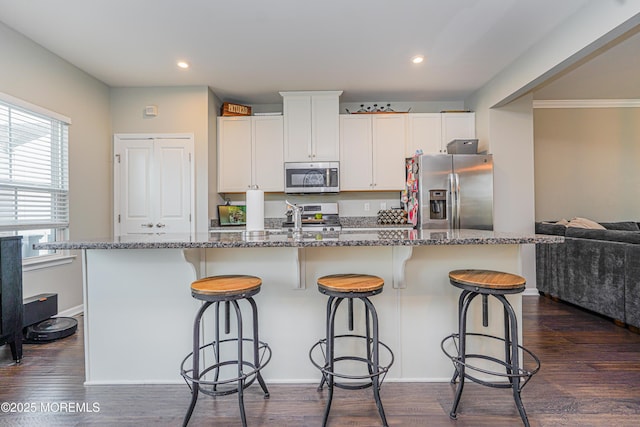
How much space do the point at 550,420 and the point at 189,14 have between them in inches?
137

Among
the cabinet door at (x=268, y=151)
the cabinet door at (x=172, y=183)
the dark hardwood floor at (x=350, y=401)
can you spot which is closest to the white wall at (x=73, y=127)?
the cabinet door at (x=172, y=183)

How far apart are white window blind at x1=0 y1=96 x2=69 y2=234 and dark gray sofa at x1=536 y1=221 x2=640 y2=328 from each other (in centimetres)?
522

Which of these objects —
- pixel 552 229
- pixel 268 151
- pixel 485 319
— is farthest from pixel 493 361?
pixel 268 151

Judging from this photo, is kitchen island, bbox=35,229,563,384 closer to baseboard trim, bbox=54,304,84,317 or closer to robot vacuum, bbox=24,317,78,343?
robot vacuum, bbox=24,317,78,343

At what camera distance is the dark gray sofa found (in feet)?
8.87

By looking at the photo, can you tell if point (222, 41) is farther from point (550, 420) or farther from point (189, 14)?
point (550, 420)

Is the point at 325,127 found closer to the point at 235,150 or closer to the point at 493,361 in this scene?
the point at 235,150

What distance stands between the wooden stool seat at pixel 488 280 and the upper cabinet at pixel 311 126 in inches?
106

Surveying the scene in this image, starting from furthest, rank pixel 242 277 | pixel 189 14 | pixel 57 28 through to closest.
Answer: pixel 57 28, pixel 189 14, pixel 242 277

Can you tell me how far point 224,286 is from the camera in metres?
1.62

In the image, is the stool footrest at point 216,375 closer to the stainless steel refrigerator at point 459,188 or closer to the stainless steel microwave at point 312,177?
the stainless steel microwave at point 312,177

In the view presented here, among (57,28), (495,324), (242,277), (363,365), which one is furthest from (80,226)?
(495,324)

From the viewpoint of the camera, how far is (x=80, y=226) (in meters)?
3.40

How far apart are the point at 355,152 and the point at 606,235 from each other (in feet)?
8.96
